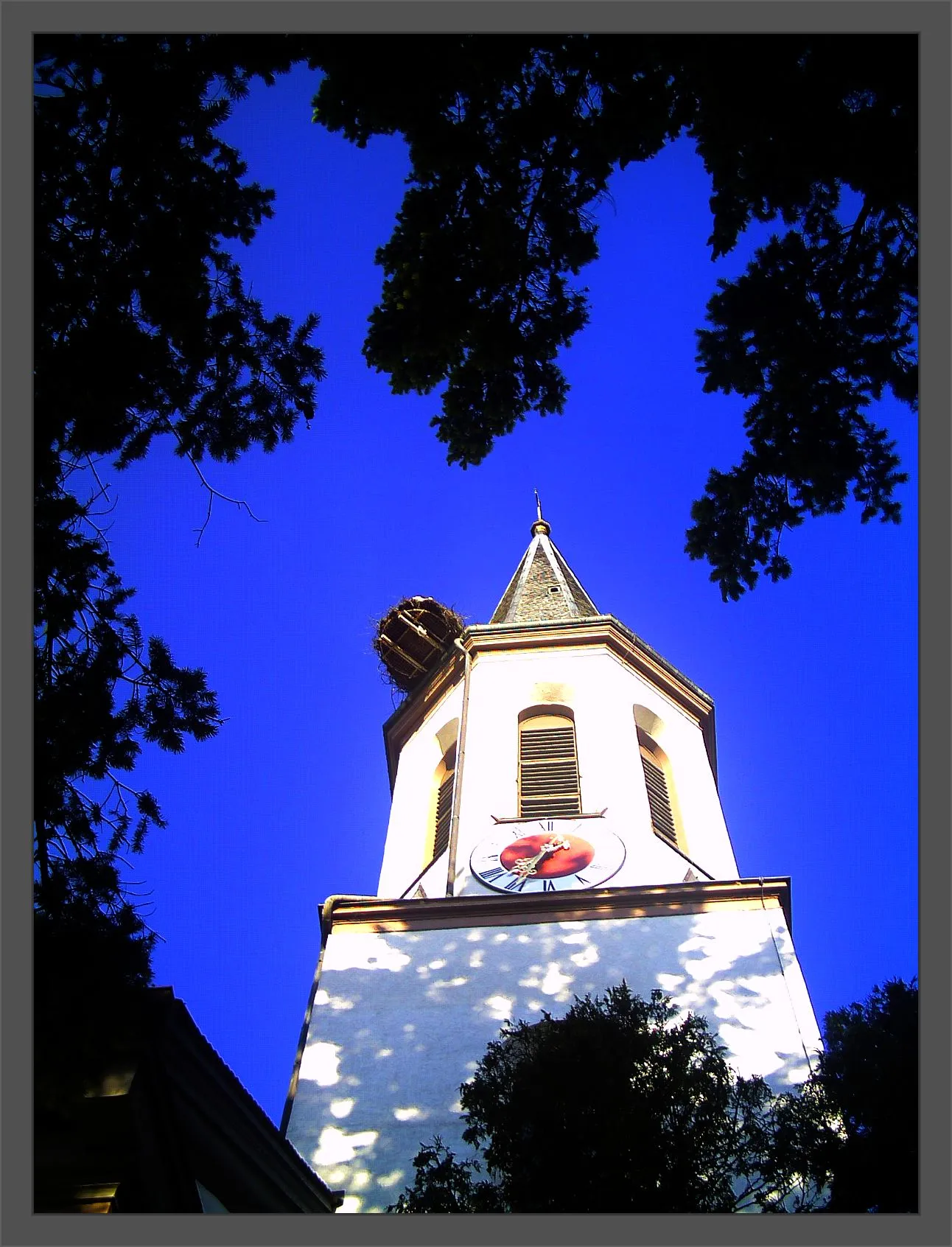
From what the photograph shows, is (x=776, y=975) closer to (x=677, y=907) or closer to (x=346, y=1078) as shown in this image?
(x=677, y=907)

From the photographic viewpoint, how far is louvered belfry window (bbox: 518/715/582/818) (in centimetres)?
1800

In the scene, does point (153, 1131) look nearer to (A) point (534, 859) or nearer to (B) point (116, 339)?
(B) point (116, 339)

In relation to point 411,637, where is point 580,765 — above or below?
below

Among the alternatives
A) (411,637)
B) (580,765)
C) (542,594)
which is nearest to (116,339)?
(580,765)

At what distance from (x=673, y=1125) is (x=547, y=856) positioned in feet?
29.6

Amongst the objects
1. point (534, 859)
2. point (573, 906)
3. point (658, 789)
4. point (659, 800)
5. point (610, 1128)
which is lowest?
point (610, 1128)

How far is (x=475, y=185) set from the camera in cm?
793

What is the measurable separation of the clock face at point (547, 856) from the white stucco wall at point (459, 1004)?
1.00m

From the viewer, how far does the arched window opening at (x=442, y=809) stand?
60.7 feet

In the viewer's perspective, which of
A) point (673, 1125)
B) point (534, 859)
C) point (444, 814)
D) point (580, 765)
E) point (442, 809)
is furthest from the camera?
point (442, 809)

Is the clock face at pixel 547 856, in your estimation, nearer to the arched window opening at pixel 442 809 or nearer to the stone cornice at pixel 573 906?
the stone cornice at pixel 573 906

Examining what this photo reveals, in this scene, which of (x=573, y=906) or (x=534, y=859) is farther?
(x=534, y=859)

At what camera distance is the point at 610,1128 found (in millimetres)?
7324

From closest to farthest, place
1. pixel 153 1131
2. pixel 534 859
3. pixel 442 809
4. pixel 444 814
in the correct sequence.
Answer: pixel 153 1131 < pixel 534 859 < pixel 444 814 < pixel 442 809
